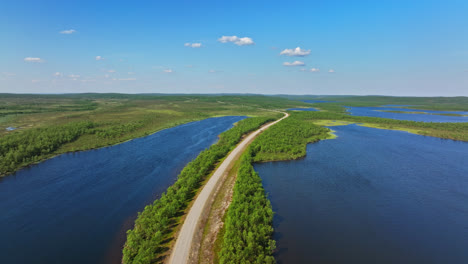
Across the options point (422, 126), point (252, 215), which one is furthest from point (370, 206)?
point (422, 126)

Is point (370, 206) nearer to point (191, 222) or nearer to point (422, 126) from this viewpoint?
point (191, 222)

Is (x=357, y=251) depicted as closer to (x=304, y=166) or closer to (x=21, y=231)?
(x=304, y=166)

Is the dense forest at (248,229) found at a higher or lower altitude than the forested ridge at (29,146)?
lower

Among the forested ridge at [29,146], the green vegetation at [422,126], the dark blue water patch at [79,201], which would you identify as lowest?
the dark blue water patch at [79,201]

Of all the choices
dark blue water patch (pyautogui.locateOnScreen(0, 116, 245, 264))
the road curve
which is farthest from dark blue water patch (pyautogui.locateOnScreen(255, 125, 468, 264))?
dark blue water patch (pyautogui.locateOnScreen(0, 116, 245, 264))

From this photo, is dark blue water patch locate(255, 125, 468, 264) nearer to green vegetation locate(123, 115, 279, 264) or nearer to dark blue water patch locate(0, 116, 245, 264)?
green vegetation locate(123, 115, 279, 264)

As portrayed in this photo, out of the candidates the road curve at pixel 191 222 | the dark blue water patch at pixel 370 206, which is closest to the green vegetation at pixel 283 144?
the dark blue water patch at pixel 370 206

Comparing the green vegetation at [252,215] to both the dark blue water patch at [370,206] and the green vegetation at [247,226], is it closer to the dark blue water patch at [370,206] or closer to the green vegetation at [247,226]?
the green vegetation at [247,226]

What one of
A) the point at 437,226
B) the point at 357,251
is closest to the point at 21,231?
the point at 357,251
